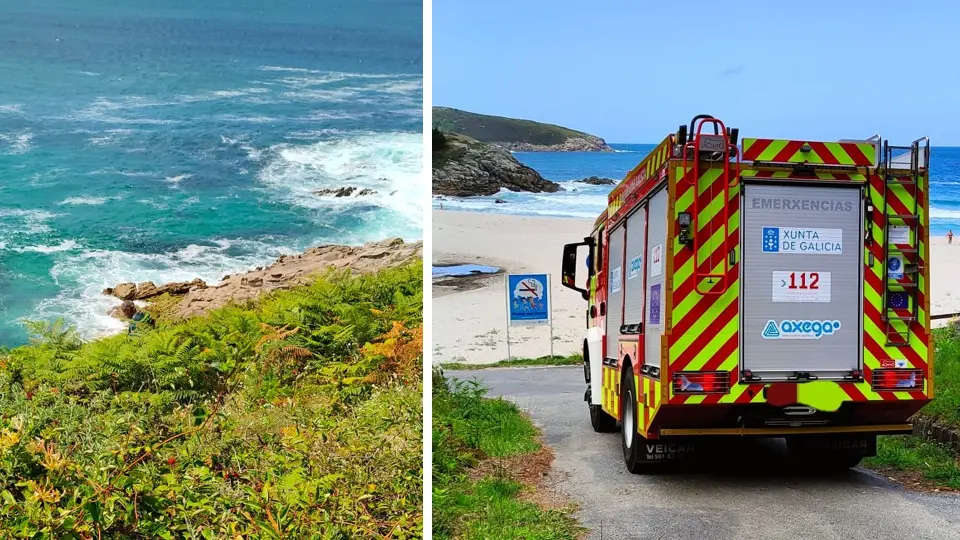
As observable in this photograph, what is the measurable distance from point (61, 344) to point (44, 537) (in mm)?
6961

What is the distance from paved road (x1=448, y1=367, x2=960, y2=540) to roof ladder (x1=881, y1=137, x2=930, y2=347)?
1229mm

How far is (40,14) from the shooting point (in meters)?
20.5

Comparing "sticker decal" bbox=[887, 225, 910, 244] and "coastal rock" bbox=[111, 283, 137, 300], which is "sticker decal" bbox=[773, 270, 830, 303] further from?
"coastal rock" bbox=[111, 283, 137, 300]

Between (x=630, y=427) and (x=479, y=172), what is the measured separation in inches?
1855

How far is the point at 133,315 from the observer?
15.5 m

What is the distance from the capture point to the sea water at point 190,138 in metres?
19.8

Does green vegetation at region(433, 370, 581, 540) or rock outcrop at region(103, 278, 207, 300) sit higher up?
rock outcrop at region(103, 278, 207, 300)

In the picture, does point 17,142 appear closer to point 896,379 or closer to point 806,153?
point 806,153

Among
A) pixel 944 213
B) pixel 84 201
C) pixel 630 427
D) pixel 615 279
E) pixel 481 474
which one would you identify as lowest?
pixel 481 474

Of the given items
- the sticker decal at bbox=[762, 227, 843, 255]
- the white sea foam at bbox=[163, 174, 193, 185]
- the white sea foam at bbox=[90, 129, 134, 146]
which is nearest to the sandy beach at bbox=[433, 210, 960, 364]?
the white sea foam at bbox=[163, 174, 193, 185]

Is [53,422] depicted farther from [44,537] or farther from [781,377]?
[781,377]

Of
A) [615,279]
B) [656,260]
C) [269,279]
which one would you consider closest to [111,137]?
[269,279]

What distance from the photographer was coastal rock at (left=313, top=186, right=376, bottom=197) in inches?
892

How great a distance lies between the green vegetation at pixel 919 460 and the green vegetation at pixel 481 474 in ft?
10.5
